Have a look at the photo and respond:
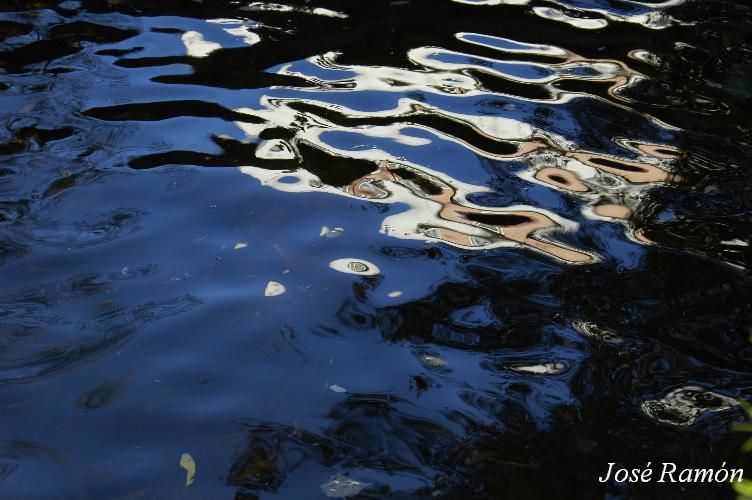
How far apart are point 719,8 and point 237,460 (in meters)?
4.83

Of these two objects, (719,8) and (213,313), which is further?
(719,8)

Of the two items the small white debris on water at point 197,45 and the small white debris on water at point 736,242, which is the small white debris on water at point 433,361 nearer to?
the small white debris on water at point 736,242

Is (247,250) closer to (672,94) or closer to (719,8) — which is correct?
(672,94)

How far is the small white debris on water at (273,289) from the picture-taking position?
3166 mm

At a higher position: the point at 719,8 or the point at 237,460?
the point at 719,8

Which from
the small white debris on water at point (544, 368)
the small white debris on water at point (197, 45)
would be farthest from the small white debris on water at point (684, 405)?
the small white debris on water at point (197, 45)

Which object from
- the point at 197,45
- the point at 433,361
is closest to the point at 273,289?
the point at 433,361

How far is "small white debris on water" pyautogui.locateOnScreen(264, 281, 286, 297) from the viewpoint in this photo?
125 inches

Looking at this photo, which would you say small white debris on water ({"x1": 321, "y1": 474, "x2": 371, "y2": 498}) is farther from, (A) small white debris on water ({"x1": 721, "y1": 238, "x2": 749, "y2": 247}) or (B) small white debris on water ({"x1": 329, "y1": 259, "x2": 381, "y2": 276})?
(A) small white debris on water ({"x1": 721, "y1": 238, "x2": 749, "y2": 247})

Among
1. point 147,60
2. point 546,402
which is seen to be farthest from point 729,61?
point 147,60

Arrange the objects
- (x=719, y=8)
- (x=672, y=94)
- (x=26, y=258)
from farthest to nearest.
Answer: (x=719, y=8) → (x=672, y=94) → (x=26, y=258)

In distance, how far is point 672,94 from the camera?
459cm

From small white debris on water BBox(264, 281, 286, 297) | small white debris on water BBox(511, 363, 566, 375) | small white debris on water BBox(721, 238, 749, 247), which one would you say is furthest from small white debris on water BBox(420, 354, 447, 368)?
small white debris on water BBox(721, 238, 749, 247)

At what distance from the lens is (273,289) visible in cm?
319
